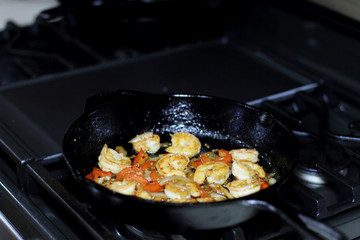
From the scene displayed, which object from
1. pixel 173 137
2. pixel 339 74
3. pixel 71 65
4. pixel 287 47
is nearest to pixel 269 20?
pixel 287 47

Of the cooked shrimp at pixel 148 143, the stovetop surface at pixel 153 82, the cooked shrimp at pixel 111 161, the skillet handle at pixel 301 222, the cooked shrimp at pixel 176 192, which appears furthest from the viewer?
the stovetop surface at pixel 153 82

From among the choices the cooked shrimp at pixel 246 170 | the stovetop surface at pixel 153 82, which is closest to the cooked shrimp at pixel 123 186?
the cooked shrimp at pixel 246 170

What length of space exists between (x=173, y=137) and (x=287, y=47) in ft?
2.54

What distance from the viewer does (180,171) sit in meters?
1.13

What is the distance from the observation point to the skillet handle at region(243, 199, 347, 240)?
2.67 ft

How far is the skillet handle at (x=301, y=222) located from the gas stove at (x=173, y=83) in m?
0.05

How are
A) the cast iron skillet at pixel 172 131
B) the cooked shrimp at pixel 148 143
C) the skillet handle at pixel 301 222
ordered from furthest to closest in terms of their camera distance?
the cooked shrimp at pixel 148 143 < the cast iron skillet at pixel 172 131 < the skillet handle at pixel 301 222

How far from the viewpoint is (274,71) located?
175cm

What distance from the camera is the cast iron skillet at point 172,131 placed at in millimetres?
920

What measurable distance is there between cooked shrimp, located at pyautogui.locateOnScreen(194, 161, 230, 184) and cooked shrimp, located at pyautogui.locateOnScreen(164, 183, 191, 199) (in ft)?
0.24

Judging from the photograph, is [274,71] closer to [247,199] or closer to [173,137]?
[173,137]

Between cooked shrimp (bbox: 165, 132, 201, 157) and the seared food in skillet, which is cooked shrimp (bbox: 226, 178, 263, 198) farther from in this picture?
cooked shrimp (bbox: 165, 132, 201, 157)

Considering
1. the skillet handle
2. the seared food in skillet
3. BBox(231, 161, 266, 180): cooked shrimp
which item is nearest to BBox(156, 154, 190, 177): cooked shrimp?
the seared food in skillet

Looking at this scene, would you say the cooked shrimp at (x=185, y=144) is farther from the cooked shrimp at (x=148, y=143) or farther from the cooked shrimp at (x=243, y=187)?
the cooked shrimp at (x=243, y=187)
